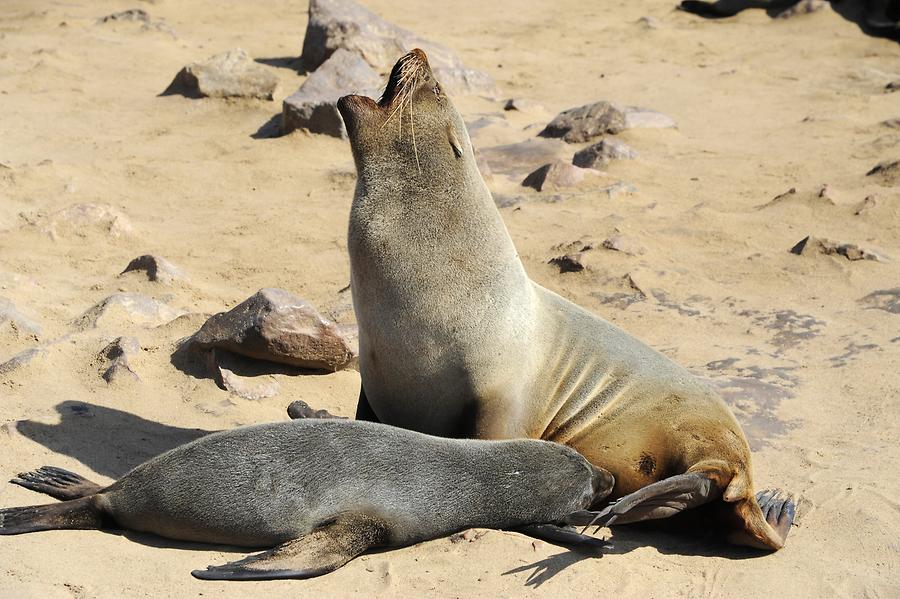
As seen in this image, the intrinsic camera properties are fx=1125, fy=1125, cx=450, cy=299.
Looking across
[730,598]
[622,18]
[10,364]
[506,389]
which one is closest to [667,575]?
[730,598]

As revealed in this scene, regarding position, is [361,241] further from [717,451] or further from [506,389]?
[717,451]

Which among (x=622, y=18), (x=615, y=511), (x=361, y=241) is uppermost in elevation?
(x=361, y=241)

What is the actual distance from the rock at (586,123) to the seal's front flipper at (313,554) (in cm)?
663

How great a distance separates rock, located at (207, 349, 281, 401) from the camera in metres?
5.31

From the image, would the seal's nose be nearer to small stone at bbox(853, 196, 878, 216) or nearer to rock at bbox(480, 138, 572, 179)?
small stone at bbox(853, 196, 878, 216)

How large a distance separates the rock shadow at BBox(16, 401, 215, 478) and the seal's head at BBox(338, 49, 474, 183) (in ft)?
4.55

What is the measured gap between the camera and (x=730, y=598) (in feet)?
12.5

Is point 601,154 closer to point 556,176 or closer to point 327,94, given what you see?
point 556,176

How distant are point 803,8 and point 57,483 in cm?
1373

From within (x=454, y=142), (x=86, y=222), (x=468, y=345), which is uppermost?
(x=454, y=142)

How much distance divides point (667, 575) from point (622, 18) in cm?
1316

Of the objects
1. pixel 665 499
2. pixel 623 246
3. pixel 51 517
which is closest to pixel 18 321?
pixel 51 517

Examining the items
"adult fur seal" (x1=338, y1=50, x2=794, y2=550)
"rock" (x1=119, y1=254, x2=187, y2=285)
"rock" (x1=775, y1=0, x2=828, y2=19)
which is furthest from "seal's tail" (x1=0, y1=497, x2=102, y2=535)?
"rock" (x1=775, y1=0, x2=828, y2=19)

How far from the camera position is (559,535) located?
4008 mm
